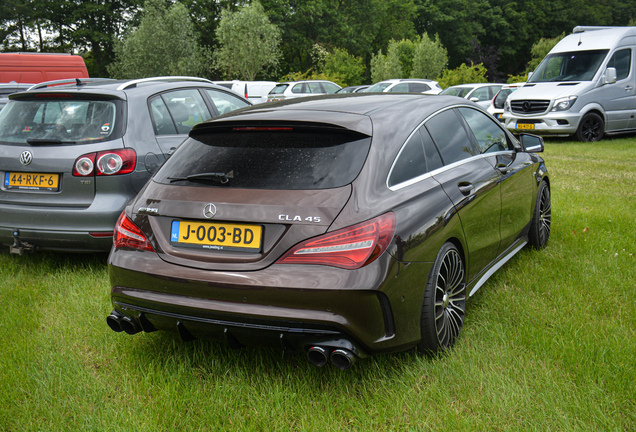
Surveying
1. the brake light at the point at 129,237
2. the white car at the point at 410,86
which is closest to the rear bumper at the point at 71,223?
the brake light at the point at 129,237

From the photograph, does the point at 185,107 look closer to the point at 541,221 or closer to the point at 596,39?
the point at 541,221

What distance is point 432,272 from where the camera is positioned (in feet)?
9.78

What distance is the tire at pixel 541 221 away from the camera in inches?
197

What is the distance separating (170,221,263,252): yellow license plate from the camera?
8.84ft

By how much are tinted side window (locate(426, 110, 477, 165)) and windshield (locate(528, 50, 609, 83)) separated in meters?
11.8

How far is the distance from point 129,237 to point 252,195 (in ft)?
2.59

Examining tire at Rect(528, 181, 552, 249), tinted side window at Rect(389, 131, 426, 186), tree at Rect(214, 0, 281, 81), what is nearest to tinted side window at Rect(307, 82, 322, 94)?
tree at Rect(214, 0, 281, 81)

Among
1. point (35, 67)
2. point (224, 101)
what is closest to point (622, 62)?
point (224, 101)

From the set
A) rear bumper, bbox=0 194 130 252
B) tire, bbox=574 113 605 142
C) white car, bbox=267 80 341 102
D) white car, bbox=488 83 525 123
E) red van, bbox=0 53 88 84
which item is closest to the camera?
rear bumper, bbox=0 194 130 252

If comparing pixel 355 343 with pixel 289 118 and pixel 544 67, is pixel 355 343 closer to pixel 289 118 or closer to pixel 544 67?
pixel 289 118

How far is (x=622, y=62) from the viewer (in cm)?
1414

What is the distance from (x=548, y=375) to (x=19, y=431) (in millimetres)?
2629

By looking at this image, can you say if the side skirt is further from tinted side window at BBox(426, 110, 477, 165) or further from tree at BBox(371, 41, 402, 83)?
tree at BBox(371, 41, 402, 83)

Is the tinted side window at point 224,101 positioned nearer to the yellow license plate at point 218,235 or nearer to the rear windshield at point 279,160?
the rear windshield at point 279,160
